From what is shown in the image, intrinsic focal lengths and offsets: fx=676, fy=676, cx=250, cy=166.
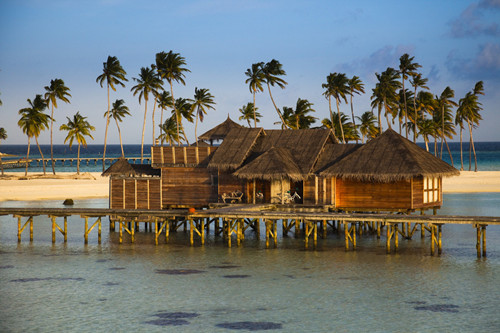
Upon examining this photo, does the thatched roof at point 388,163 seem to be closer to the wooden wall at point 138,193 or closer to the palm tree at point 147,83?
the wooden wall at point 138,193

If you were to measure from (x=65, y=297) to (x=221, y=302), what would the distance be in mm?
6185

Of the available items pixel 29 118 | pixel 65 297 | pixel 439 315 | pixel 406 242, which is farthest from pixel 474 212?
pixel 29 118

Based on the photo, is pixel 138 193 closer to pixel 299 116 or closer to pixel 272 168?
pixel 272 168

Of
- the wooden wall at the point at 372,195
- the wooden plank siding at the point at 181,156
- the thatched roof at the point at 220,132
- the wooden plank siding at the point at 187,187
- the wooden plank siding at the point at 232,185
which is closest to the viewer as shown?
the wooden wall at the point at 372,195

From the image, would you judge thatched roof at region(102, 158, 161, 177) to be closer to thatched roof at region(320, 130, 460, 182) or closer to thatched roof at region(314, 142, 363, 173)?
thatched roof at region(314, 142, 363, 173)

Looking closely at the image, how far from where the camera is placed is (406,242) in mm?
40281

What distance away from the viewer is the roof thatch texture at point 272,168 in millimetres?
39281

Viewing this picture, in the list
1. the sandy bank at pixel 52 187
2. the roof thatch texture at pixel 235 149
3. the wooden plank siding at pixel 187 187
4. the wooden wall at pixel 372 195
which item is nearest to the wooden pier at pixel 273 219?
the wooden wall at pixel 372 195

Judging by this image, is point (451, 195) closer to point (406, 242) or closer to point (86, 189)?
point (406, 242)

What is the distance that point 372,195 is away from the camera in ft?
128

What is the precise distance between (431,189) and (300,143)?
8.54 m

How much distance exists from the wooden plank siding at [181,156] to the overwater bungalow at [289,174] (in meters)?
0.06

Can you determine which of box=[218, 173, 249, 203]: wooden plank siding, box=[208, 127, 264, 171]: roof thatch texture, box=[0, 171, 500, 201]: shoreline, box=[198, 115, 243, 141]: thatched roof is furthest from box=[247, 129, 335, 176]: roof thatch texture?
box=[0, 171, 500, 201]: shoreline

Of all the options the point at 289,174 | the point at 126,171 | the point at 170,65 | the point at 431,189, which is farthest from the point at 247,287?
the point at 170,65
